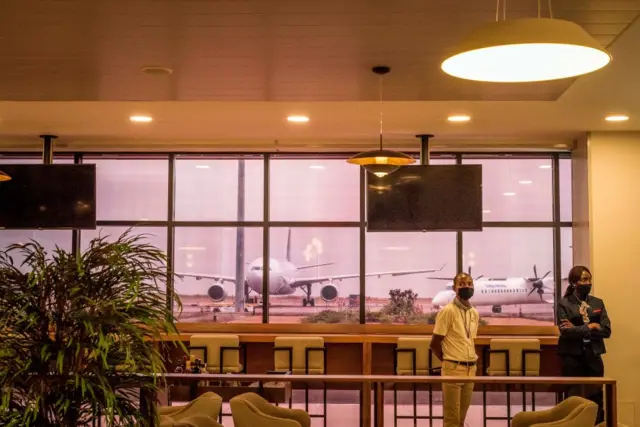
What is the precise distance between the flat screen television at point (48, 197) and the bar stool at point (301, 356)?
8.46 ft

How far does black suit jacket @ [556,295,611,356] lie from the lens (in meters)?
7.02

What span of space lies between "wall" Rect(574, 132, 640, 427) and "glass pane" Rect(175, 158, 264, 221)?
413 cm

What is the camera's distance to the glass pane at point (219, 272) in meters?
9.91

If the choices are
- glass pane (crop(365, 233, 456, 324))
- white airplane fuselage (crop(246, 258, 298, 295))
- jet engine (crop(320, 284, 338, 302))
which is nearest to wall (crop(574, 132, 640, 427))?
glass pane (crop(365, 233, 456, 324))

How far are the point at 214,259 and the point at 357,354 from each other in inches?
90.9

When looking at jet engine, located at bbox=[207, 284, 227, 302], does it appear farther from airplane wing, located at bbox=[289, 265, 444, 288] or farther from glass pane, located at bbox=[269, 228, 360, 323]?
airplane wing, located at bbox=[289, 265, 444, 288]

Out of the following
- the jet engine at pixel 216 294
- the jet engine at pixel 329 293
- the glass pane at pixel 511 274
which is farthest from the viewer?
the jet engine at pixel 216 294

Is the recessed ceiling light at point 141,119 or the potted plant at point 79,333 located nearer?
the potted plant at point 79,333

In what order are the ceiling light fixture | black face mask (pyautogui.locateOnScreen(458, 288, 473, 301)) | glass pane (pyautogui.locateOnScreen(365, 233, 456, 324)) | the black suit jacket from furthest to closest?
1. glass pane (pyautogui.locateOnScreen(365, 233, 456, 324))
2. the black suit jacket
3. black face mask (pyautogui.locateOnScreen(458, 288, 473, 301))
4. the ceiling light fixture

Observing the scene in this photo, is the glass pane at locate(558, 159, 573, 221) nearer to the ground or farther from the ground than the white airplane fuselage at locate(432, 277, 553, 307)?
farther from the ground

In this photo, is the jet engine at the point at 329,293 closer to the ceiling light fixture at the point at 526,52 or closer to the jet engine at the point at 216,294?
Result: the jet engine at the point at 216,294

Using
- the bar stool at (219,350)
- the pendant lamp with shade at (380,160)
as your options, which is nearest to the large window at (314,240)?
the bar stool at (219,350)

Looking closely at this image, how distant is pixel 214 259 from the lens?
10.1 metres

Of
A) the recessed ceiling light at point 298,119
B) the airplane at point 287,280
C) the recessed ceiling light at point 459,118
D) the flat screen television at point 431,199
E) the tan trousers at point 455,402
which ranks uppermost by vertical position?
the recessed ceiling light at point 459,118
